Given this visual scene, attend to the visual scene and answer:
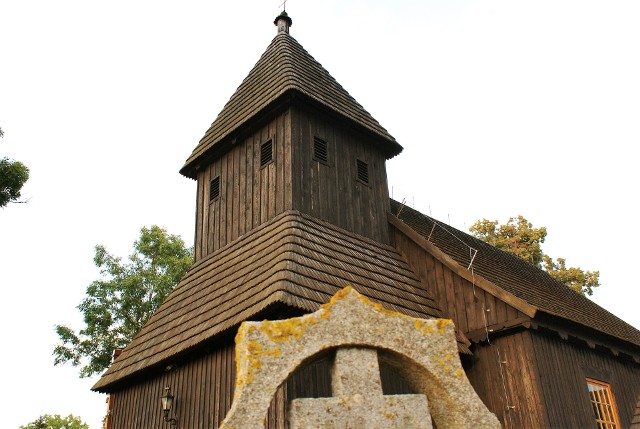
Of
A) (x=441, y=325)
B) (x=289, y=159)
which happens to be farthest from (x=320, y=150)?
(x=441, y=325)

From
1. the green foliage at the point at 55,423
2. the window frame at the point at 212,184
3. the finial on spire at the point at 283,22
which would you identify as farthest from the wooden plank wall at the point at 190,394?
the green foliage at the point at 55,423

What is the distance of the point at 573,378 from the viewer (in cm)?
1120

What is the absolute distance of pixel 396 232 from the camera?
43.4 feet

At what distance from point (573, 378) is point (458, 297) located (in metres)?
2.64

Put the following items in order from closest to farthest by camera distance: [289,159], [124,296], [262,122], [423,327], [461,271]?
[423,327] < [461,271] < [289,159] < [262,122] < [124,296]

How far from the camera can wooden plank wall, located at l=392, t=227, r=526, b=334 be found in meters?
10.7

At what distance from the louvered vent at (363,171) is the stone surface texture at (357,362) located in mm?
9031

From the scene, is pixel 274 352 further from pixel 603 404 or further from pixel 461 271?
pixel 603 404

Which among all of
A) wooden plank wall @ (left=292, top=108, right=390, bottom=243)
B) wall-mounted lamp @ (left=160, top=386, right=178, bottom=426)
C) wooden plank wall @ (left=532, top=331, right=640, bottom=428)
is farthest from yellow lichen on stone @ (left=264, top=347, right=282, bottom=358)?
wooden plank wall @ (left=532, top=331, right=640, bottom=428)

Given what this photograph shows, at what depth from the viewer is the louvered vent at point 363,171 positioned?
13217 mm

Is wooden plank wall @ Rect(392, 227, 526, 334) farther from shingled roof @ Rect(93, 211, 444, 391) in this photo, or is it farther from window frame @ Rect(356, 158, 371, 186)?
window frame @ Rect(356, 158, 371, 186)

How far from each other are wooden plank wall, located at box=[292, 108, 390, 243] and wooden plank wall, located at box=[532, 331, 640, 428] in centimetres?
407

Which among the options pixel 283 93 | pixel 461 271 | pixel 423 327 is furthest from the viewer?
pixel 283 93

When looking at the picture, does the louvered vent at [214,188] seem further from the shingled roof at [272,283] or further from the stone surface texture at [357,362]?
the stone surface texture at [357,362]
